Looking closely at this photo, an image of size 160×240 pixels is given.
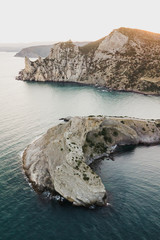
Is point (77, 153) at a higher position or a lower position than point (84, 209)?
higher

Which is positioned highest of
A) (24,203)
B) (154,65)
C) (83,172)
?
(154,65)

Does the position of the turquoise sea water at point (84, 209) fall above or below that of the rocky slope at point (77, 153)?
below

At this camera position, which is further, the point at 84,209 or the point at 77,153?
the point at 77,153

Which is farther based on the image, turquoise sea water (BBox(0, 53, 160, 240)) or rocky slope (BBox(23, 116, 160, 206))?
rocky slope (BBox(23, 116, 160, 206))

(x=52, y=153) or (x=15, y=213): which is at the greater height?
(x=52, y=153)

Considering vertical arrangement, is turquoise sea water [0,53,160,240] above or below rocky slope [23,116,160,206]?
below

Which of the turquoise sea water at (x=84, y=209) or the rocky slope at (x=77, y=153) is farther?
the rocky slope at (x=77, y=153)

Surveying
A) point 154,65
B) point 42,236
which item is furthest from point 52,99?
point 42,236

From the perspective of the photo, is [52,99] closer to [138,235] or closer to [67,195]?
[67,195]
